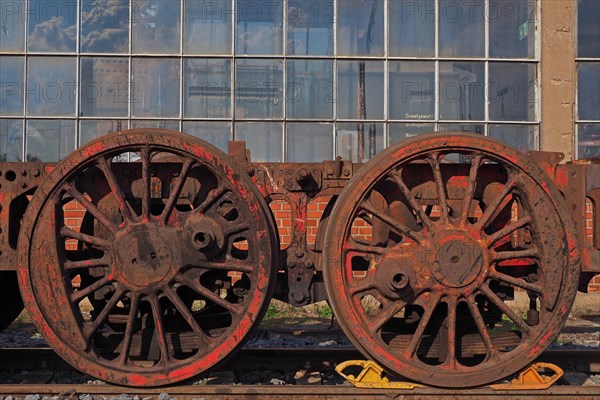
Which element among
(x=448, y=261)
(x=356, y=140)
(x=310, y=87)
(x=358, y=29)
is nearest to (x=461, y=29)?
(x=358, y=29)

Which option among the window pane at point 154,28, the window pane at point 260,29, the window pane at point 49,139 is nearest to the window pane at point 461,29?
the window pane at point 260,29

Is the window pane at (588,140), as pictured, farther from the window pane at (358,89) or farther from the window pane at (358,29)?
the window pane at (358,29)

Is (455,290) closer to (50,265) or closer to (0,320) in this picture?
(50,265)

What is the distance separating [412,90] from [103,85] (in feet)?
14.8

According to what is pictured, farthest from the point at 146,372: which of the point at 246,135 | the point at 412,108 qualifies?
the point at 412,108

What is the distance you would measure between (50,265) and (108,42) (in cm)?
657

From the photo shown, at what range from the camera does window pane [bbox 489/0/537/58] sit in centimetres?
1068

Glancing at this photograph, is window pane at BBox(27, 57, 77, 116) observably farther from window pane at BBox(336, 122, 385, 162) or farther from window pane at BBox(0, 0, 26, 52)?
window pane at BBox(336, 122, 385, 162)

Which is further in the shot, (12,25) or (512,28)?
(512,28)

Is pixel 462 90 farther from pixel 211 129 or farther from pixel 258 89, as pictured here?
pixel 211 129

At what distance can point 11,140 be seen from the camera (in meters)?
10.3

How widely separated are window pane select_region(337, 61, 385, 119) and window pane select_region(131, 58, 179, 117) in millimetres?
2401

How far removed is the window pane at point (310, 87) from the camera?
1042 cm

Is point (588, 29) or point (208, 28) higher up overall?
point (588, 29)
